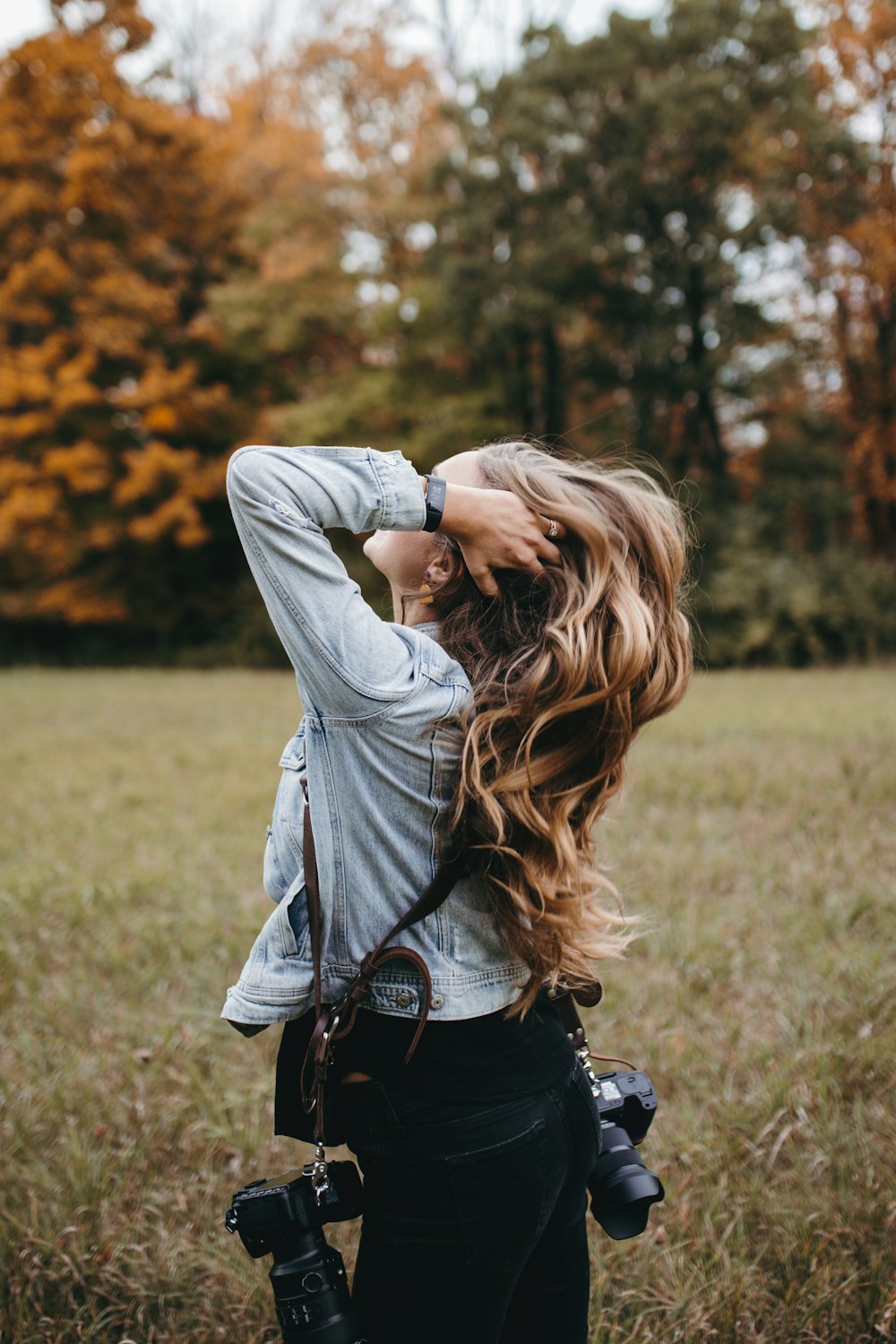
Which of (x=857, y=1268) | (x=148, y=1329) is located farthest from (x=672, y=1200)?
(x=148, y=1329)

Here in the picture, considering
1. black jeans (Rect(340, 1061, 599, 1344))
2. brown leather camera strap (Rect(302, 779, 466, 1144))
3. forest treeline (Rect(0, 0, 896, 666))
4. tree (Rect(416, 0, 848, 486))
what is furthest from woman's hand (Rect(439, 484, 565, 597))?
Result: tree (Rect(416, 0, 848, 486))

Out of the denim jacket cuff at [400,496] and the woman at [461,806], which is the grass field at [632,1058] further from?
the denim jacket cuff at [400,496]

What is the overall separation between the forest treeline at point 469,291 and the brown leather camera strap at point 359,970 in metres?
14.3

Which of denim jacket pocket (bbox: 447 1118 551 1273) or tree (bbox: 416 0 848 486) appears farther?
tree (bbox: 416 0 848 486)

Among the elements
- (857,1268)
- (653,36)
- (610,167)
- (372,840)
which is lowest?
(857,1268)

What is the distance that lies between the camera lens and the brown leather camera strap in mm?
515

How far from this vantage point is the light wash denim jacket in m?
1.17

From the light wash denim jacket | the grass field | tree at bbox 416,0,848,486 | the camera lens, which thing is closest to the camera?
the light wash denim jacket

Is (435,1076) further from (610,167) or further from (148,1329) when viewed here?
(610,167)

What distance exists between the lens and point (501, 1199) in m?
1.24

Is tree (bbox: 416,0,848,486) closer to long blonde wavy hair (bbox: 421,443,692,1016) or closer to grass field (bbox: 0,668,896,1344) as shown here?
grass field (bbox: 0,668,896,1344)

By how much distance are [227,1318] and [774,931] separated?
250cm

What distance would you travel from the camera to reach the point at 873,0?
15000 millimetres

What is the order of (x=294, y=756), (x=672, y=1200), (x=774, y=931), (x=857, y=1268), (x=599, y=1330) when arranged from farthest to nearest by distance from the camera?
1. (x=774, y=931)
2. (x=672, y=1200)
3. (x=857, y=1268)
4. (x=599, y=1330)
5. (x=294, y=756)
